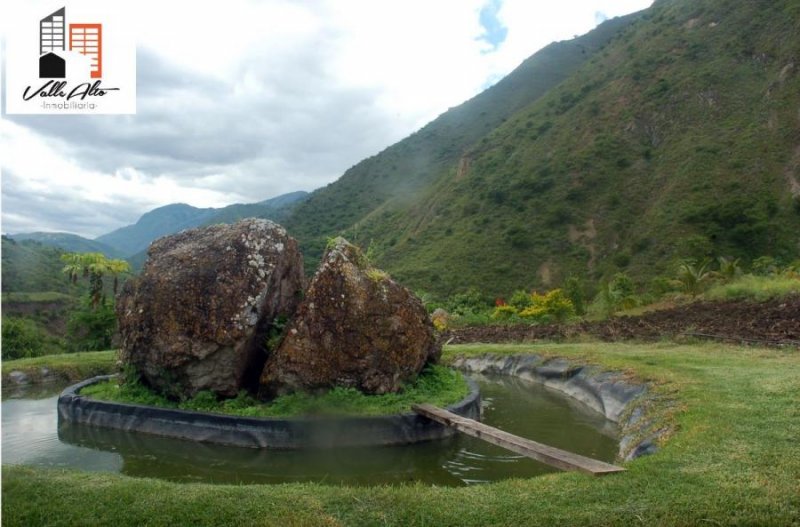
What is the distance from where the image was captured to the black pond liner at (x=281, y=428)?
8148mm

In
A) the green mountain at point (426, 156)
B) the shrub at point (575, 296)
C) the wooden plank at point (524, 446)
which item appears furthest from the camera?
the green mountain at point (426, 156)

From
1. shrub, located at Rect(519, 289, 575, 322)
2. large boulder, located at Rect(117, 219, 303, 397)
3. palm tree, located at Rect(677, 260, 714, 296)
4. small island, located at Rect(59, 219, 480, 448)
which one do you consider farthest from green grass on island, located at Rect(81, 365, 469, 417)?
palm tree, located at Rect(677, 260, 714, 296)

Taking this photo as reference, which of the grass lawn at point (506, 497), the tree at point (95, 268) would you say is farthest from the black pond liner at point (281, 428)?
the tree at point (95, 268)

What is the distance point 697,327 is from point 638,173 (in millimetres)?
36850

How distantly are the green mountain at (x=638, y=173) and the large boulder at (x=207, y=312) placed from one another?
35.4 meters

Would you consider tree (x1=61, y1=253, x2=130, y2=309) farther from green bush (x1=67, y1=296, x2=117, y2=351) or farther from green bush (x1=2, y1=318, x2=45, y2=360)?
green bush (x1=2, y1=318, x2=45, y2=360)

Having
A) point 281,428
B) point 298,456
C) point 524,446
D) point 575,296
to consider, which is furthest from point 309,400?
point 575,296

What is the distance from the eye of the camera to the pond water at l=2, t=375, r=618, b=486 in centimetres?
711

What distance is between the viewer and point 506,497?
5129 millimetres

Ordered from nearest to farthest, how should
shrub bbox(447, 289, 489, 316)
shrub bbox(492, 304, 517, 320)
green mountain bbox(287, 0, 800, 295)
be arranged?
shrub bbox(492, 304, 517, 320) → shrub bbox(447, 289, 489, 316) → green mountain bbox(287, 0, 800, 295)

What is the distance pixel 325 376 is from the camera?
893 centimetres

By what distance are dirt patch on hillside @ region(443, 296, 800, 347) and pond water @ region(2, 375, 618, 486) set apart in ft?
23.0

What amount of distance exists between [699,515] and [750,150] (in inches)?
1894

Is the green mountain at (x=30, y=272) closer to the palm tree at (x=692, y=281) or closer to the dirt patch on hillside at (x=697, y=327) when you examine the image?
the dirt patch on hillside at (x=697, y=327)
